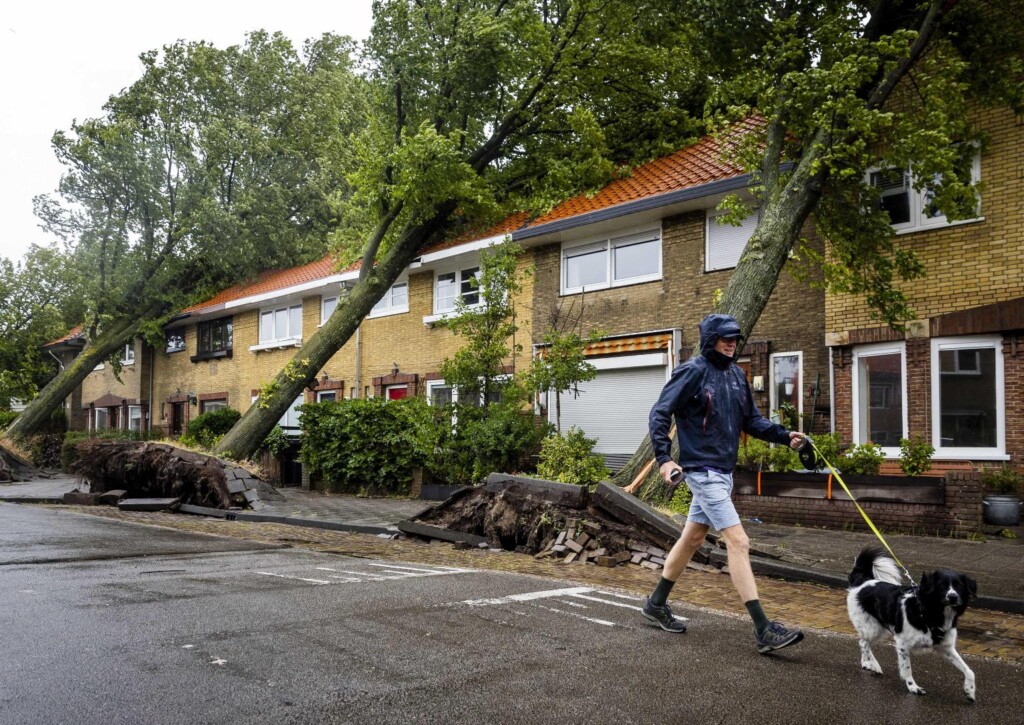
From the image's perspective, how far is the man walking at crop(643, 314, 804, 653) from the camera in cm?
529

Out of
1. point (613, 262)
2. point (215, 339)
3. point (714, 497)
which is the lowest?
point (714, 497)

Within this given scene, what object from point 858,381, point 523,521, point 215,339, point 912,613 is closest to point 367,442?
point 523,521

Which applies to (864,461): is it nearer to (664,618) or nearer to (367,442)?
(664,618)

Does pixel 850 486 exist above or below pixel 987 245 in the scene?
below

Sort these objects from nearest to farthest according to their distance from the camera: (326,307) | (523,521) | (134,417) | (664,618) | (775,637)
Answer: (775,637) < (664,618) < (523,521) < (326,307) < (134,417)

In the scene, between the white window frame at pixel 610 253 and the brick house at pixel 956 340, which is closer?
Result: the brick house at pixel 956 340

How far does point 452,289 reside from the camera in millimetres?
22281

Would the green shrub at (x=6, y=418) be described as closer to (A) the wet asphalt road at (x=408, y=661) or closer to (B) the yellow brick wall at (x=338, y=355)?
(B) the yellow brick wall at (x=338, y=355)

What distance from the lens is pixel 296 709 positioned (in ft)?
12.2

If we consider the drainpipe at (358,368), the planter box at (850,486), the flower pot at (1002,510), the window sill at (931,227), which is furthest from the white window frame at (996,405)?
the drainpipe at (358,368)

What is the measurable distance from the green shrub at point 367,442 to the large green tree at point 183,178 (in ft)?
37.1

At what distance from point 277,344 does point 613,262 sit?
14162mm

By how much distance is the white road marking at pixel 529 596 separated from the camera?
6328 millimetres

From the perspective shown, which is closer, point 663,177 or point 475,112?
point 663,177
